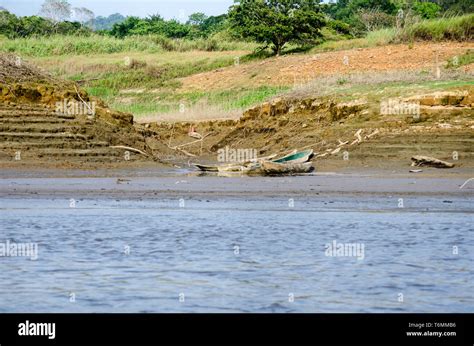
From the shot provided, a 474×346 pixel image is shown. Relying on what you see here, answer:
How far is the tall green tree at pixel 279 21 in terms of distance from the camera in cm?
5775

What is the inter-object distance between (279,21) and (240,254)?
45.0 metres

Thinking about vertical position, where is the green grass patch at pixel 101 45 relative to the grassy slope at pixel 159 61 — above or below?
above

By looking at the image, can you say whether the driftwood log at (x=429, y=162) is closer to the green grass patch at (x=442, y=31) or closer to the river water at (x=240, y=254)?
the river water at (x=240, y=254)

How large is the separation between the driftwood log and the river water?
4810 mm

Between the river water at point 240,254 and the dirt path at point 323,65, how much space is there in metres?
21.1

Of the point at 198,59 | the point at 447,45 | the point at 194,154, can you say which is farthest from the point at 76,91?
the point at 198,59

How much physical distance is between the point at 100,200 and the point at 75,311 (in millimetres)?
9930

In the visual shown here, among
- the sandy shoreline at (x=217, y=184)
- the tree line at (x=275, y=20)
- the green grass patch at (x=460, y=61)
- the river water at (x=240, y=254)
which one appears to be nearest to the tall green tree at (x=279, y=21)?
the tree line at (x=275, y=20)

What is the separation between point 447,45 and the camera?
45125 mm

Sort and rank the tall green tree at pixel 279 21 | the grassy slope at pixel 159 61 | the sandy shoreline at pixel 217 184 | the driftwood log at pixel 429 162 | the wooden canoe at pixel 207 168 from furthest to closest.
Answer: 1. the tall green tree at pixel 279 21
2. the grassy slope at pixel 159 61
3. the wooden canoe at pixel 207 168
4. the driftwood log at pixel 429 162
5. the sandy shoreline at pixel 217 184

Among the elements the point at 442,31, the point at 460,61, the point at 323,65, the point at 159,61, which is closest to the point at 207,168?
the point at 460,61

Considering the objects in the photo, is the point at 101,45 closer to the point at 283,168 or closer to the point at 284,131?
the point at 284,131

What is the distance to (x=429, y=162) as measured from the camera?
82.8ft
